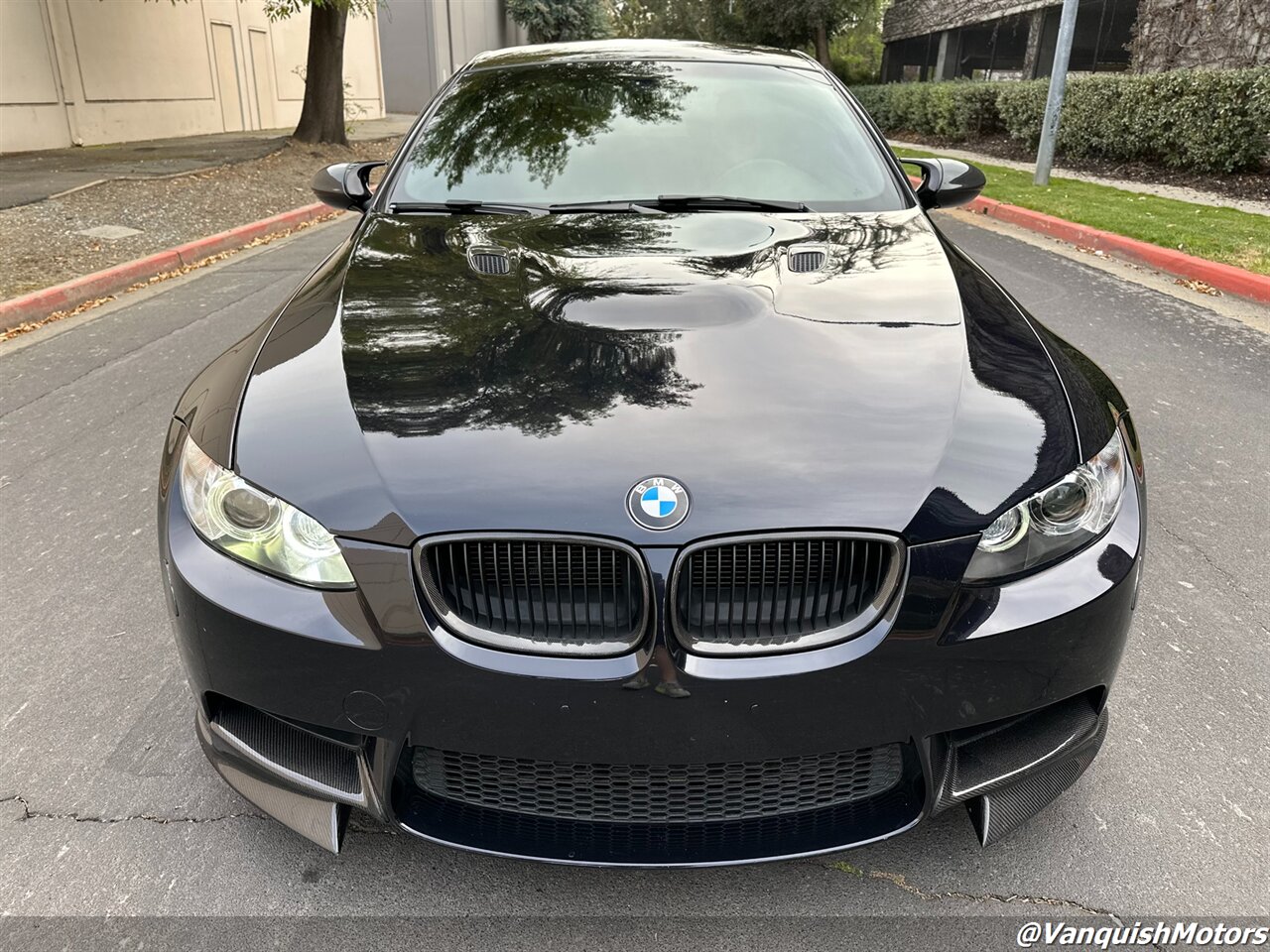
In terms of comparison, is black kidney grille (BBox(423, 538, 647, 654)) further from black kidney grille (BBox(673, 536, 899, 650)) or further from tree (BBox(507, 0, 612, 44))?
tree (BBox(507, 0, 612, 44))

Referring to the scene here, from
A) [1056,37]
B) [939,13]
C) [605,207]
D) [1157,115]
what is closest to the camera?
[605,207]

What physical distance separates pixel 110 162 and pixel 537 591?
15.7 meters

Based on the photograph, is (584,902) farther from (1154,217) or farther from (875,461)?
(1154,217)

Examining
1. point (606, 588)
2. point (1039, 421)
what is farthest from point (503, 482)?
point (1039, 421)

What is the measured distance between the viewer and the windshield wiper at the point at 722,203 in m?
2.87

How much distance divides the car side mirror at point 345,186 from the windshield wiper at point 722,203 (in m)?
1.06

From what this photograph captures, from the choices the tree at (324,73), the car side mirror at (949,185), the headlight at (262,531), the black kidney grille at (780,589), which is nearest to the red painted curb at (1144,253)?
the car side mirror at (949,185)

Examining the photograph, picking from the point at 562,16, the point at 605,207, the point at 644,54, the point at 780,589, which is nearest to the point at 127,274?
the point at 644,54

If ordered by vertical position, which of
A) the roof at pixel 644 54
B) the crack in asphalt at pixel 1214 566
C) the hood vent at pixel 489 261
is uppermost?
the roof at pixel 644 54

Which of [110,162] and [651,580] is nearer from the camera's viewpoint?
[651,580]

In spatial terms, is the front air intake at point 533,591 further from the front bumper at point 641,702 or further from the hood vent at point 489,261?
the hood vent at point 489,261

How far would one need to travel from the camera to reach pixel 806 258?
247 centimetres

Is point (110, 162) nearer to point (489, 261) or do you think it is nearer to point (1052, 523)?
point (489, 261)

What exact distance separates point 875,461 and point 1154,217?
9.68 metres
